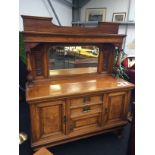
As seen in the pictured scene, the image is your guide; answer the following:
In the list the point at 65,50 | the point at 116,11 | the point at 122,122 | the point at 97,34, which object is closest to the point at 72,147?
the point at 122,122

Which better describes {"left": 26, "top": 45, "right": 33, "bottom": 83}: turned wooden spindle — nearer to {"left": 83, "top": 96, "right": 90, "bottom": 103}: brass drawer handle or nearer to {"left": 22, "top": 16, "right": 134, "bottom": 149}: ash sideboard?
{"left": 22, "top": 16, "right": 134, "bottom": 149}: ash sideboard

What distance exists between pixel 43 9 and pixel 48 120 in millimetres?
3180

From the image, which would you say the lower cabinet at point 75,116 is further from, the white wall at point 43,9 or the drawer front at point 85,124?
the white wall at point 43,9

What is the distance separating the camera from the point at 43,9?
3768mm

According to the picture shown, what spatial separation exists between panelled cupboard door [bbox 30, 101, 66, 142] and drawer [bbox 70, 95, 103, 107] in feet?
0.39

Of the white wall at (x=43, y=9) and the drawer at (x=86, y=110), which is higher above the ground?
the white wall at (x=43, y=9)

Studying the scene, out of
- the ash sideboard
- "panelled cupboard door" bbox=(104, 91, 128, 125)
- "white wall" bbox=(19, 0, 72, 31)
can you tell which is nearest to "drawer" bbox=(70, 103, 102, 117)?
the ash sideboard

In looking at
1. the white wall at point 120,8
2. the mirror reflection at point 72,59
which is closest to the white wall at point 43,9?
the white wall at point 120,8

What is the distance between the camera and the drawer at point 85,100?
1.52 metres

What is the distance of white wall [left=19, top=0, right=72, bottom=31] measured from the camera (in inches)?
Result: 129

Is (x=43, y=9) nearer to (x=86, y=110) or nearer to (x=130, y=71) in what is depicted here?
(x=130, y=71)

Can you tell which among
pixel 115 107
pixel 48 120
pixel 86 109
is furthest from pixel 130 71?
pixel 48 120
